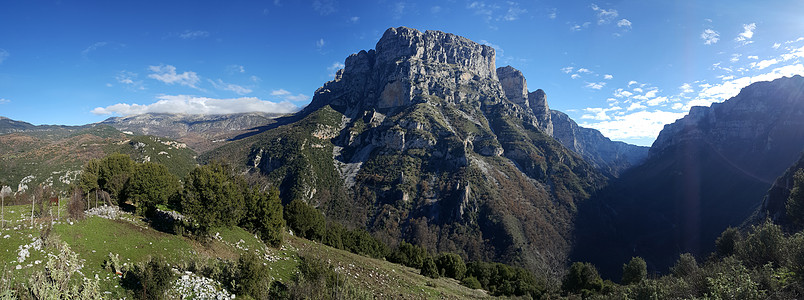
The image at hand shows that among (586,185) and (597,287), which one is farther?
→ (586,185)

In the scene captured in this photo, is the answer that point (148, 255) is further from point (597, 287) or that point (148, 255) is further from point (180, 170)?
point (180, 170)

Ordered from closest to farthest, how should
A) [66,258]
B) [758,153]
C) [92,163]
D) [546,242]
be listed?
1. [66,258]
2. [92,163]
3. [546,242]
4. [758,153]

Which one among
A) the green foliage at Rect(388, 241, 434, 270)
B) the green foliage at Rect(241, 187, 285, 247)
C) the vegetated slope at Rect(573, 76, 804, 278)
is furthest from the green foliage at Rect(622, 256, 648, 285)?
the vegetated slope at Rect(573, 76, 804, 278)

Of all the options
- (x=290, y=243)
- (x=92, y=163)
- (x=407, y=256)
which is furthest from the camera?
(x=407, y=256)

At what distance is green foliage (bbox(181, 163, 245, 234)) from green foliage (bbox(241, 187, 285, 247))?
220 centimetres

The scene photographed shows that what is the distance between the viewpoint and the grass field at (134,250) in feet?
50.4

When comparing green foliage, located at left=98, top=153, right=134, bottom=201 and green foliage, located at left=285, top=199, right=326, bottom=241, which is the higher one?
green foliage, located at left=98, top=153, right=134, bottom=201

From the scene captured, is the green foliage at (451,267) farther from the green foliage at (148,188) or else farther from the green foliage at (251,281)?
the green foliage at (148,188)

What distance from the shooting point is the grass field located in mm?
15352

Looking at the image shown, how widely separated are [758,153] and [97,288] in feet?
965

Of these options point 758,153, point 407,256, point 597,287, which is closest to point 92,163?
point 407,256

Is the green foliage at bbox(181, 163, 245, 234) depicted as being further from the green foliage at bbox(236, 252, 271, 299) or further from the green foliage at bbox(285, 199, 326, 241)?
the green foliage at bbox(285, 199, 326, 241)

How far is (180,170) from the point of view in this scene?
170m

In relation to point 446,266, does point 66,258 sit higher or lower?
higher
